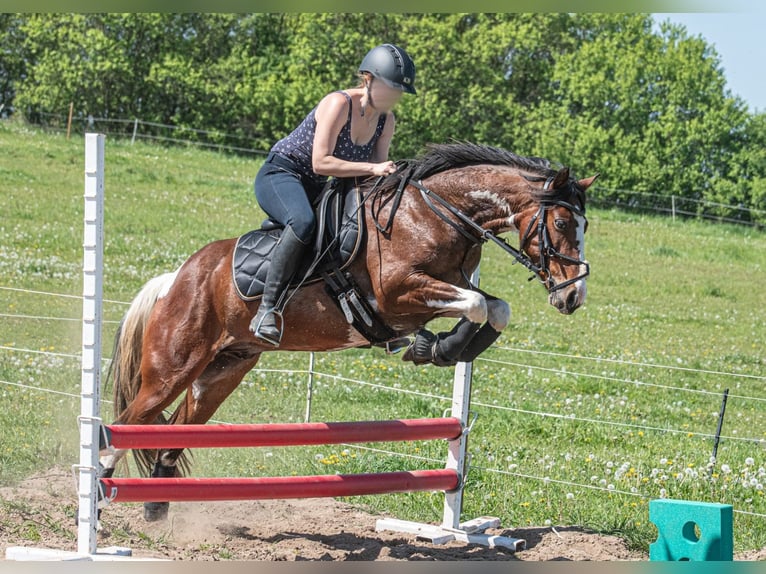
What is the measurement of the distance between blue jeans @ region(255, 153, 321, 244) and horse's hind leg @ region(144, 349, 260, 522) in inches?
43.0

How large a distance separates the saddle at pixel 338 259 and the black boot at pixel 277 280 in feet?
0.26

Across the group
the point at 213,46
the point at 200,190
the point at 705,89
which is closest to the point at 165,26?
the point at 213,46

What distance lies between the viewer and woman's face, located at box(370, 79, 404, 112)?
5.20 m

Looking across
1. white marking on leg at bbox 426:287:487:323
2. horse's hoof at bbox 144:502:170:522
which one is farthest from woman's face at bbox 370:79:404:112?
horse's hoof at bbox 144:502:170:522

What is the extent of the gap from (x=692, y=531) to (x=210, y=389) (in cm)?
308

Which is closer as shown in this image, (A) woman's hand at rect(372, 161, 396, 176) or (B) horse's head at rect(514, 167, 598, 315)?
(B) horse's head at rect(514, 167, 598, 315)

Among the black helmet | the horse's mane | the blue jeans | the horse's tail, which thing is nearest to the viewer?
the black helmet

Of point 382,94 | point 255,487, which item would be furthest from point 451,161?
point 255,487

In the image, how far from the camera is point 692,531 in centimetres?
505

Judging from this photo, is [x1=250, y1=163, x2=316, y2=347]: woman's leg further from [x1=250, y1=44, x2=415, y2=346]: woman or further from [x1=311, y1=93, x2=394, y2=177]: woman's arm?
[x1=311, y1=93, x2=394, y2=177]: woman's arm

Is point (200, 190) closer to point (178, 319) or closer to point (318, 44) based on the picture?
point (178, 319)

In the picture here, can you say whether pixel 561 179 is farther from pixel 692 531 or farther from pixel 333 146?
pixel 692 531

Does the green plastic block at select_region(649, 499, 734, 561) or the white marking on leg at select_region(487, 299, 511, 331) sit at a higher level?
the white marking on leg at select_region(487, 299, 511, 331)

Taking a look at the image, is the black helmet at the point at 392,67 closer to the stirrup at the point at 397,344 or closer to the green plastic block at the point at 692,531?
the stirrup at the point at 397,344
